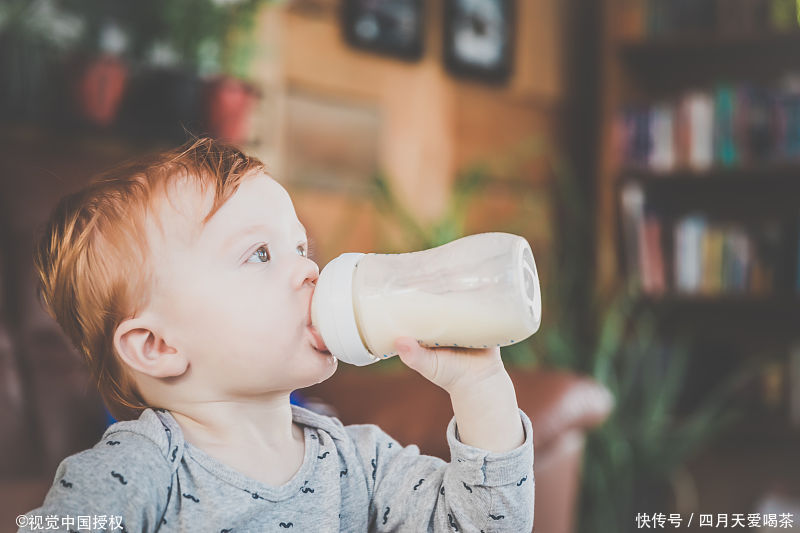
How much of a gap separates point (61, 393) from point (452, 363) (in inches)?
37.5

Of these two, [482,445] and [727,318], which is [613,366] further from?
[482,445]

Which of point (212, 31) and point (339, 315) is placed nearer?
point (339, 315)

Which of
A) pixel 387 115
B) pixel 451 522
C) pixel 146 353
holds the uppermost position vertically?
pixel 387 115

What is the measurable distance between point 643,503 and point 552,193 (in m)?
1.32

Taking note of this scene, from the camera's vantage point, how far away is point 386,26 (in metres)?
2.44

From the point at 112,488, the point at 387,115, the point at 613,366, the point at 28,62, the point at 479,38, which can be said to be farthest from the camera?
the point at 479,38

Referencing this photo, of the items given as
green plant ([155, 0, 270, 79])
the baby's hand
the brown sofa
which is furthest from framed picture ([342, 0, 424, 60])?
the baby's hand

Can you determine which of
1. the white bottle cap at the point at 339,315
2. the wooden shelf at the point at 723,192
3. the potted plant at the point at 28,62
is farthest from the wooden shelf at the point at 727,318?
the white bottle cap at the point at 339,315

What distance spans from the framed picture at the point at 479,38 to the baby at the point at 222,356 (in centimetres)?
212

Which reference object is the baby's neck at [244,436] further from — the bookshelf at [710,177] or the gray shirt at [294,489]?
the bookshelf at [710,177]

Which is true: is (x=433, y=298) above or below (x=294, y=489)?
above

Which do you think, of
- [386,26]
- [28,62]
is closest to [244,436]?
[28,62]

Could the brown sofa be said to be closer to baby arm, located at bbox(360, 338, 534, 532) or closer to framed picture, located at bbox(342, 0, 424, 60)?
baby arm, located at bbox(360, 338, 534, 532)

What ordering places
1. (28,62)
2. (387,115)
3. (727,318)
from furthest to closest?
(727,318)
(387,115)
(28,62)
